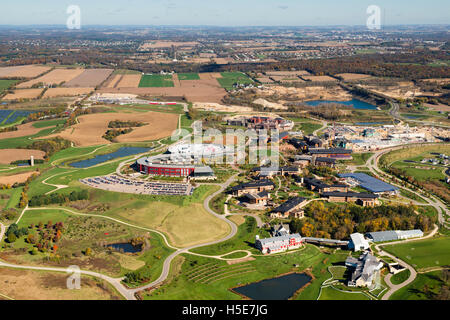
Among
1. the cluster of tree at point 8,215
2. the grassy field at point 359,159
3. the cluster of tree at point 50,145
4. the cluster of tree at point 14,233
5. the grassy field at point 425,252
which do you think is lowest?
the grassy field at point 425,252

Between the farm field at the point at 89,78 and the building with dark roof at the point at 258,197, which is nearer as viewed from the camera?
the building with dark roof at the point at 258,197

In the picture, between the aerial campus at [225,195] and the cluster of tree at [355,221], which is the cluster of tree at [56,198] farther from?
the cluster of tree at [355,221]

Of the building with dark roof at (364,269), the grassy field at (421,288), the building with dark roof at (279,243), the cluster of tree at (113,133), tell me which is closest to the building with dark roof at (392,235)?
the building with dark roof at (364,269)

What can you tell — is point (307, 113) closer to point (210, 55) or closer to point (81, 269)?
point (81, 269)

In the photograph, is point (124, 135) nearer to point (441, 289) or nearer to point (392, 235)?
point (392, 235)

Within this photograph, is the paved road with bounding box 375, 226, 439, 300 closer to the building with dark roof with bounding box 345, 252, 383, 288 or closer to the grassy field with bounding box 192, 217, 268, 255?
the building with dark roof with bounding box 345, 252, 383, 288

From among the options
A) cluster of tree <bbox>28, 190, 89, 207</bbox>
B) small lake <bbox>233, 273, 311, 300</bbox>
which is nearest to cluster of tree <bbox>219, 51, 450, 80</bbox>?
cluster of tree <bbox>28, 190, 89, 207</bbox>
